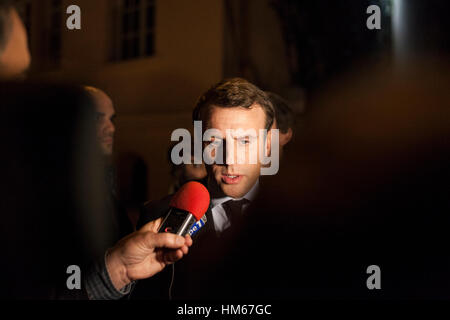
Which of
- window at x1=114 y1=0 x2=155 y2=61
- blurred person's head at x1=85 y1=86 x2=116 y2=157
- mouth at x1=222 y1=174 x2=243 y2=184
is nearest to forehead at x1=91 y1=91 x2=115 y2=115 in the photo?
blurred person's head at x1=85 y1=86 x2=116 y2=157

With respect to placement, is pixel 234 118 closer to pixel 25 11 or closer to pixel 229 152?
pixel 229 152

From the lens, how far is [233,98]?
1.16 meters

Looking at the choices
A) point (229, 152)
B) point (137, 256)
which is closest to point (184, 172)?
point (229, 152)

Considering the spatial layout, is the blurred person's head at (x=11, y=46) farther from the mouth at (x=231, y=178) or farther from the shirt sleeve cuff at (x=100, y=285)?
the mouth at (x=231, y=178)

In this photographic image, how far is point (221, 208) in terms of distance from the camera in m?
1.25

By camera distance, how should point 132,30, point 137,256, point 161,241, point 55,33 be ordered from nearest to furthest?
point 161,241
point 137,256
point 55,33
point 132,30

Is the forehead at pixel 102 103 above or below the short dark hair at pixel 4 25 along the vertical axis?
below

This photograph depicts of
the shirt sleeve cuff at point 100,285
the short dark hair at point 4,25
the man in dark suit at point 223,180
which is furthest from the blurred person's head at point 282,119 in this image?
the short dark hair at point 4,25

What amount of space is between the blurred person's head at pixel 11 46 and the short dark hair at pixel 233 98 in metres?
0.55

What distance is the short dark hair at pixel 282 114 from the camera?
1.44m

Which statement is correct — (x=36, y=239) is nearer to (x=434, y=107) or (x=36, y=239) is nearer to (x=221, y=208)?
(x=221, y=208)

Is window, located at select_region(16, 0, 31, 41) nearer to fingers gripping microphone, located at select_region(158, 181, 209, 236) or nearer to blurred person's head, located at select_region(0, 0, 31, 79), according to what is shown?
blurred person's head, located at select_region(0, 0, 31, 79)

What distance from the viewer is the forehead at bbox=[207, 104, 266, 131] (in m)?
1.16

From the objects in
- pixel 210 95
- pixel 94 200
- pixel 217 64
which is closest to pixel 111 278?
pixel 94 200
